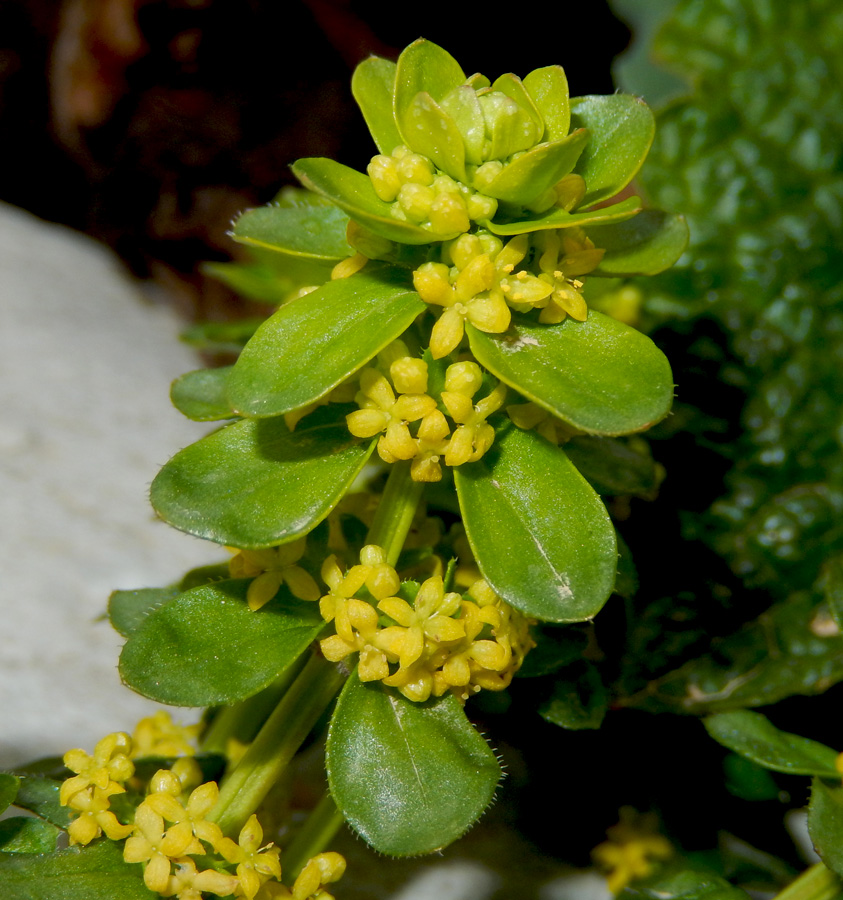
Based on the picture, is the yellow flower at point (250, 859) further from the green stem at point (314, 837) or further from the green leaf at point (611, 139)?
the green leaf at point (611, 139)

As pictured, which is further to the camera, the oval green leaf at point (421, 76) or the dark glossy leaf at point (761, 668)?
the dark glossy leaf at point (761, 668)

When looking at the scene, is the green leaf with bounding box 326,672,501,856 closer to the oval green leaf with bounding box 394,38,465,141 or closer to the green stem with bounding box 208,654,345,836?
the green stem with bounding box 208,654,345,836

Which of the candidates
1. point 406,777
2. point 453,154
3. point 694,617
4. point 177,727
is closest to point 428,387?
point 453,154

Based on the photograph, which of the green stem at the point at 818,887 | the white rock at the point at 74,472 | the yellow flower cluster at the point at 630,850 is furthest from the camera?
the white rock at the point at 74,472

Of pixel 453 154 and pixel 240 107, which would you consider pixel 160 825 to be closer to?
pixel 453 154

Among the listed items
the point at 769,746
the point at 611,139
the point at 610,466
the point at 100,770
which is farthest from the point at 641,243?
the point at 100,770

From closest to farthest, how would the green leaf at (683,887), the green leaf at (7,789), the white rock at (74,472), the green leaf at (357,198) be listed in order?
the green leaf at (357,198) → the green leaf at (7,789) → the green leaf at (683,887) → the white rock at (74,472)

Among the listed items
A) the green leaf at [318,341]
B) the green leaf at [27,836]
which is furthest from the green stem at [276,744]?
the green leaf at [318,341]

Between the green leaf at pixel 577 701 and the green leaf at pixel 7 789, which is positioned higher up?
the green leaf at pixel 577 701

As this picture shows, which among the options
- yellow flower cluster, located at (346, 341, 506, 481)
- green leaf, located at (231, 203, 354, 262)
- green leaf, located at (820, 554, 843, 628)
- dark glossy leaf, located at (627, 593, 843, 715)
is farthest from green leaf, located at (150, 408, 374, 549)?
dark glossy leaf, located at (627, 593, 843, 715)
